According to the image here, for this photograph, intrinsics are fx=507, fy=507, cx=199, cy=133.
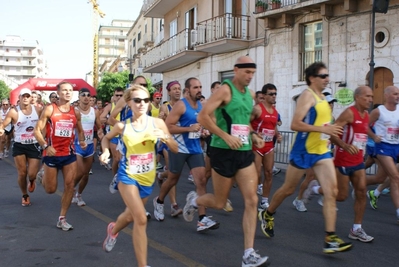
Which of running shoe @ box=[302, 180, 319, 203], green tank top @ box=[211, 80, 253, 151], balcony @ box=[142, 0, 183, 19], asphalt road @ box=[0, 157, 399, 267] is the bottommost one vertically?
asphalt road @ box=[0, 157, 399, 267]

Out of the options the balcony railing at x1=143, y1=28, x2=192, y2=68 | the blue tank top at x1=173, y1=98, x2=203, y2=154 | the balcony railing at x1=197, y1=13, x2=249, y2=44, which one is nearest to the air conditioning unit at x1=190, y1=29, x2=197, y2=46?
the balcony railing at x1=143, y1=28, x2=192, y2=68

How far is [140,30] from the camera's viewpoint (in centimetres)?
Answer: 4869

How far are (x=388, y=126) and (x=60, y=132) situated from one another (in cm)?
456

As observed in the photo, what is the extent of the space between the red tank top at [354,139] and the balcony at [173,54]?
17.9m

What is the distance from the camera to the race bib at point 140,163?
15.1ft

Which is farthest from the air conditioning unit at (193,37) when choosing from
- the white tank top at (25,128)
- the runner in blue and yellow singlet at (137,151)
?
the runner in blue and yellow singlet at (137,151)

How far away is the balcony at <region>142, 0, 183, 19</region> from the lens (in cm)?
2723

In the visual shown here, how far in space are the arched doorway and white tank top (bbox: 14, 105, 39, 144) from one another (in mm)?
10415

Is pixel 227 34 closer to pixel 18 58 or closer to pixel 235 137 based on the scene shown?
pixel 235 137

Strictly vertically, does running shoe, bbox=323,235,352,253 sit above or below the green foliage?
below

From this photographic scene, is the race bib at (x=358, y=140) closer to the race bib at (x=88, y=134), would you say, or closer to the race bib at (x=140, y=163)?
the race bib at (x=140, y=163)

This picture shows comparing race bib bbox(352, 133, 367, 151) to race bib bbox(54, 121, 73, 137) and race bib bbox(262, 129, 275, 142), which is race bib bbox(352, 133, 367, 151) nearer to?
race bib bbox(262, 129, 275, 142)

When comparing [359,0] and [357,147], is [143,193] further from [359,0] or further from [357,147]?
[359,0]

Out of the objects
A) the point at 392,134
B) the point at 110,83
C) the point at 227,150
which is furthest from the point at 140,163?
the point at 110,83
